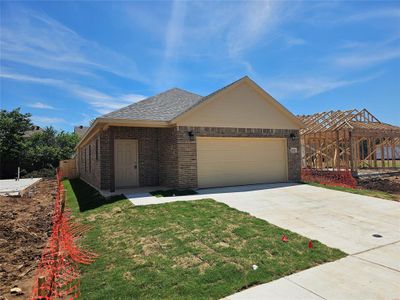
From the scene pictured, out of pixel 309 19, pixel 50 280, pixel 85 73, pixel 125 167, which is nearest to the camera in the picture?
pixel 50 280

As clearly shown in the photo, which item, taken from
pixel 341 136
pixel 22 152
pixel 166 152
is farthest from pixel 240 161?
pixel 22 152

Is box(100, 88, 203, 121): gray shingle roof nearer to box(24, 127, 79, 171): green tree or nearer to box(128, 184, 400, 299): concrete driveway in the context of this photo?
box(128, 184, 400, 299): concrete driveway

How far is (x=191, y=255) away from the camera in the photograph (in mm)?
4570

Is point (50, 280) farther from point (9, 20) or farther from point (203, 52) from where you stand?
point (203, 52)

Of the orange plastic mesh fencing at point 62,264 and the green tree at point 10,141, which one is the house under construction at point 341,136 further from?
the green tree at point 10,141

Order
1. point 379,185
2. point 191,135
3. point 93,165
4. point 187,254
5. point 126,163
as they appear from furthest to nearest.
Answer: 1. point 379,185
2. point 93,165
3. point 126,163
4. point 191,135
5. point 187,254

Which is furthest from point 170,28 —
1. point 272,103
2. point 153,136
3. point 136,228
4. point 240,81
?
point 136,228

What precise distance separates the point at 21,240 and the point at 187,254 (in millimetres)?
4515

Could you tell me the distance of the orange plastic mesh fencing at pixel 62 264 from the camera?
11.7ft

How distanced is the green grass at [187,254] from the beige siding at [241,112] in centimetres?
525

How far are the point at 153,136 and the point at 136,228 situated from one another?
7.01 metres

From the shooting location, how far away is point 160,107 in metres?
12.8

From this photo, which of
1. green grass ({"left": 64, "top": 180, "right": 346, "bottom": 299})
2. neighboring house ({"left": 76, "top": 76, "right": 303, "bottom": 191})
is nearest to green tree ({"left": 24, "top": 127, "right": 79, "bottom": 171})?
neighboring house ({"left": 76, "top": 76, "right": 303, "bottom": 191})

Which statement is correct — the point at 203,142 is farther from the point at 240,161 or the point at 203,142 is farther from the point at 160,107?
the point at 160,107
